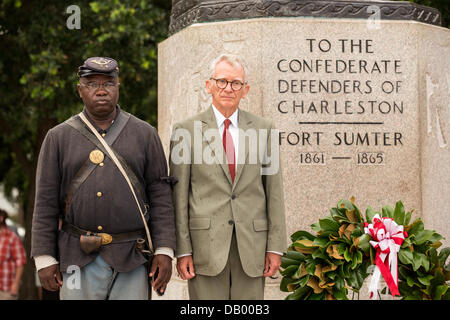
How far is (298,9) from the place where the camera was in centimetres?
614

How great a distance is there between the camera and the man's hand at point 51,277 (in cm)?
379

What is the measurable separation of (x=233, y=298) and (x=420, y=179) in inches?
106

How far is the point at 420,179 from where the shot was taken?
245 inches

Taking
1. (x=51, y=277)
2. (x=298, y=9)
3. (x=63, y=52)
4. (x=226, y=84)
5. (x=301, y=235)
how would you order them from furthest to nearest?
(x=63, y=52) → (x=298, y=9) → (x=301, y=235) → (x=226, y=84) → (x=51, y=277)

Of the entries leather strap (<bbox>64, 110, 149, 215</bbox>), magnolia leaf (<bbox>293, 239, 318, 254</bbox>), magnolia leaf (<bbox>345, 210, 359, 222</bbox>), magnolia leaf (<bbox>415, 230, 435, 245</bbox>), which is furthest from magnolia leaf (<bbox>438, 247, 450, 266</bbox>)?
leather strap (<bbox>64, 110, 149, 215</bbox>)

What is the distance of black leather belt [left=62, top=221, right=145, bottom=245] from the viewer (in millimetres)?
3826

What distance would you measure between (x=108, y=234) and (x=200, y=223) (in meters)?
0.61

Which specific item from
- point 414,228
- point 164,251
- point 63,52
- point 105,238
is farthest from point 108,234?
point 63,52

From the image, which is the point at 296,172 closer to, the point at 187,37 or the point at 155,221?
the point at 187,37

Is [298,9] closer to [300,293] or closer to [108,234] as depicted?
[300,293]

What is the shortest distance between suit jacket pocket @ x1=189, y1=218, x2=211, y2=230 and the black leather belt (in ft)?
1.30

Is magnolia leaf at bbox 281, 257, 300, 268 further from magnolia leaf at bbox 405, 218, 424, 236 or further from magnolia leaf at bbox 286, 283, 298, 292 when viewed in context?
magnolia leaf at bbox 405, 218, 424, 236

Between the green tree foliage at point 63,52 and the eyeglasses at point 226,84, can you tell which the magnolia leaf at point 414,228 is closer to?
the eyeglasses at point 226,84
